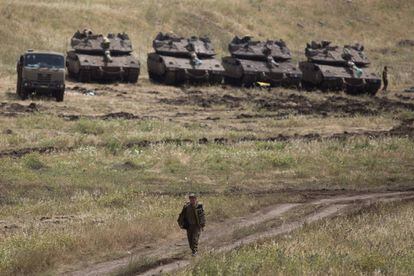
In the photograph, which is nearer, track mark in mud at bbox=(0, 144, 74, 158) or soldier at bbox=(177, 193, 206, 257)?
soldier at bbox=(177, 193, 206, 257)

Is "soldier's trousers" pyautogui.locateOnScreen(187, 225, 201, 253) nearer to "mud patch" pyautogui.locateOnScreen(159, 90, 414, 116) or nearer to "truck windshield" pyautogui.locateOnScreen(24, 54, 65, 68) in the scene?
"mud patch" pyautogui.locateOnScreen(159, 90, 414, 116)

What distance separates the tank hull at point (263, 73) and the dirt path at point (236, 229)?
24746 millimetres

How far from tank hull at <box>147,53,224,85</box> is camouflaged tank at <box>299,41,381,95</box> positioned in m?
5.14

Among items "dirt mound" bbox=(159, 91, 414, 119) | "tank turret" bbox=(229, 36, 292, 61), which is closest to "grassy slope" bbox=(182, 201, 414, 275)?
"dirt mound" bbox=(159, 91, 414, 119)

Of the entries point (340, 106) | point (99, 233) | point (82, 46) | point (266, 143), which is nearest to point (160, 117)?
point (266, 143)

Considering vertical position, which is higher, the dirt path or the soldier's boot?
the soldier's boot

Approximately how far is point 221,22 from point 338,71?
1027 inches

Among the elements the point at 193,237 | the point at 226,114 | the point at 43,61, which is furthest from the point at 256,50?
the point at 193,237

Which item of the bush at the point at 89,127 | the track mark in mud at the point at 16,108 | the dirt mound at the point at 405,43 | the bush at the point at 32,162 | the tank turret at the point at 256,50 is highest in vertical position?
the bush at the point at 32,162

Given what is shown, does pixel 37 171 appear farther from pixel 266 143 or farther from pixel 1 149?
pixel 266 143

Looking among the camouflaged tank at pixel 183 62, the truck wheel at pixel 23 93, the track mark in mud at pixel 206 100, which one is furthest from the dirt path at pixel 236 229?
the camouflaged tank at pixel 183 62

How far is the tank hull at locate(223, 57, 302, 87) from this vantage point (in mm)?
45688

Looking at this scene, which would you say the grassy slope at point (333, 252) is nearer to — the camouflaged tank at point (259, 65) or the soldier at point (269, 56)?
the camouflaged tank at point (259, 65)

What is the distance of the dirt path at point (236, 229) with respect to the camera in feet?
45.4
